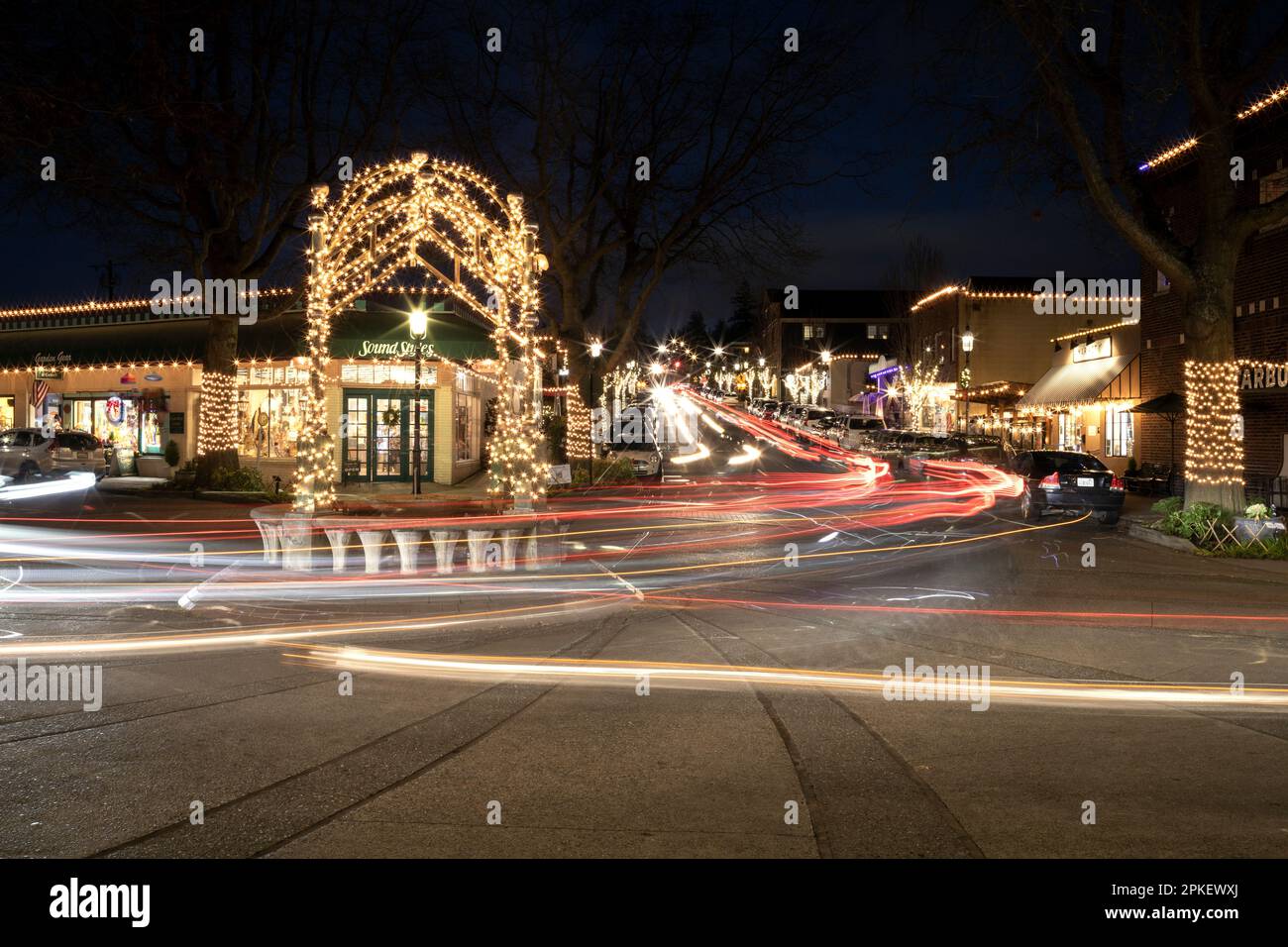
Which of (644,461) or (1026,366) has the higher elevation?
(1026,366)

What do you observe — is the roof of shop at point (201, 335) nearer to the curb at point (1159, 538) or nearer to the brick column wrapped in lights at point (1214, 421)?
the curb at point (1159, 538)

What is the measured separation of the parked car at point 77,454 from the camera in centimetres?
3572

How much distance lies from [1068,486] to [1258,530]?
5985 mm

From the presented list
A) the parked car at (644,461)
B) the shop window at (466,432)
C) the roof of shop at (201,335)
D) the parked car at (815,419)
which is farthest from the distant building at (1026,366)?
the roof of shop at (201,335)

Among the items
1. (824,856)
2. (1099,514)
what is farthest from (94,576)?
(1099,514)

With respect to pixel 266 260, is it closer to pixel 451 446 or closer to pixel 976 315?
pixel 451 446

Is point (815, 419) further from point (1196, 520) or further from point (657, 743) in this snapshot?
point (657, 743)

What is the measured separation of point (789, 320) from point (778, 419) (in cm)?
3621

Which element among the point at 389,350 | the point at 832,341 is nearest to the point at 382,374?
the point at 389,350

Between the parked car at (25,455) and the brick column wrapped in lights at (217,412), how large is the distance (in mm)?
7987

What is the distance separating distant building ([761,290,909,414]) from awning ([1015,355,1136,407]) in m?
47.3

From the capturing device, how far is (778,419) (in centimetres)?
8194

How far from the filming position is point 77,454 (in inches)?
1415
